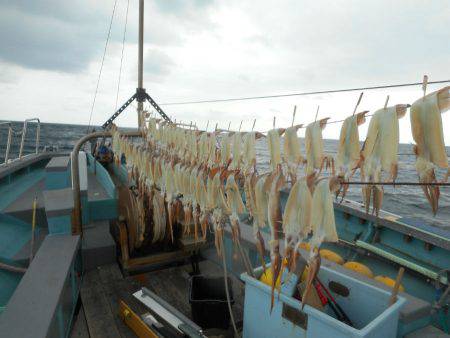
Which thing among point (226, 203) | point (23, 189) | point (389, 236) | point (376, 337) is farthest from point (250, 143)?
point (23, 189)

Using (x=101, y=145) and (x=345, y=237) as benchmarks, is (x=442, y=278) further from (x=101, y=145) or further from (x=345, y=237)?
(x=101, y=145)

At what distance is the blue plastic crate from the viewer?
85.4 inches

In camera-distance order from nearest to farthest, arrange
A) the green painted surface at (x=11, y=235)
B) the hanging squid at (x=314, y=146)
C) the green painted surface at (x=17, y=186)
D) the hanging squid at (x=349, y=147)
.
Result: the hanging squid at (x=349, y=147), the hanging squid at (x=314, y=146), the green painted surface at (x=11, y=235), the green painted surface at (x=17, y=186)

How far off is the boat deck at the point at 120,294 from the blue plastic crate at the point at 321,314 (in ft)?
2.98

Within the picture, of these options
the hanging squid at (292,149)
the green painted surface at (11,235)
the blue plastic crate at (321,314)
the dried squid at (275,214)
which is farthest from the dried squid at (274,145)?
the green painted surface at (11,235)

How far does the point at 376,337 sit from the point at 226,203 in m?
1.49

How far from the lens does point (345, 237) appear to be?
6449mm

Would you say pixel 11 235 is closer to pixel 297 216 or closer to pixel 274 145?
pixel 274 145

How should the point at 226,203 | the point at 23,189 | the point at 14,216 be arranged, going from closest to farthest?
1. the point at 226,203
2. the point at 14,216
3. the point at 23,189

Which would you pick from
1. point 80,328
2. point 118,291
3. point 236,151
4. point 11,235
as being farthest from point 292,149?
point 11,235

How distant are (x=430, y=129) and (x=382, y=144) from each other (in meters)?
0.22

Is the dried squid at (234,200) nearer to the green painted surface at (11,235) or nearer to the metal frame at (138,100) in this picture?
the green painted surface at (11,235)

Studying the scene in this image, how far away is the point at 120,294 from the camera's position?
165 inches

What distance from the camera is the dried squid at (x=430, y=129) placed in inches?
49.0
